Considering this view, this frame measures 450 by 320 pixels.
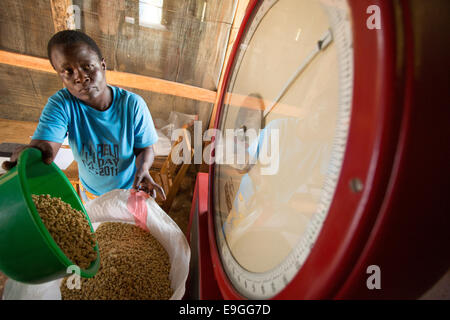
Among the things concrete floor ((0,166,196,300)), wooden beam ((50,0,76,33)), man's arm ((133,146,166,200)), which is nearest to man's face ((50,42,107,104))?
man's arm ((133,146,166,200))

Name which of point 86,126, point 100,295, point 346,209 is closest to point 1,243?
point 100,295

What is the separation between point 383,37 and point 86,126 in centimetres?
118

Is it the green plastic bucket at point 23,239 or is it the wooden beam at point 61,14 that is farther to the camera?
the wooden beam at point 61,14

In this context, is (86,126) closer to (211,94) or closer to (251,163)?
(251,163)

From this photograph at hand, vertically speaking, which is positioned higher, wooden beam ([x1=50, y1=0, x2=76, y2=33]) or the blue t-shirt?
wooden beam ([x1=50, y1=0, x2=76, y2=33])

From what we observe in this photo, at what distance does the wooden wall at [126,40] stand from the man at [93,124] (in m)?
1.15

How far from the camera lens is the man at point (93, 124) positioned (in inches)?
33.5

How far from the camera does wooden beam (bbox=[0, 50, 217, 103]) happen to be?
65.1 inches

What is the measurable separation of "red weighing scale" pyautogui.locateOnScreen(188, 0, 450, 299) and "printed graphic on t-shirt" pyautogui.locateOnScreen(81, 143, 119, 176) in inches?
39.3

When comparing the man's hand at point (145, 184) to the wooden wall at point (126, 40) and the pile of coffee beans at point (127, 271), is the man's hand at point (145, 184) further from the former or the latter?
the wooden wall at point (126, 40)

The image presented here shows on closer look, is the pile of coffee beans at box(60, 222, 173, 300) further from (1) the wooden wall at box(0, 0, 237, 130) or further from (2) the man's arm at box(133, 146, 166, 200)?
(1) the wooden wall at box(0, 0, 237, 130)

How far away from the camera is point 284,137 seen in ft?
1.26

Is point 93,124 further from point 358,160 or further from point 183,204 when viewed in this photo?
point 183,204

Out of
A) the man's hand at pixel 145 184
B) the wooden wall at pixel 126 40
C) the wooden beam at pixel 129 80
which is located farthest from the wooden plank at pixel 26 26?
the man's hand at pixel 145 184
